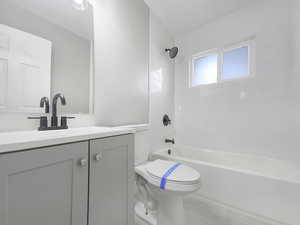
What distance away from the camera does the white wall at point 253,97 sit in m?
1.64

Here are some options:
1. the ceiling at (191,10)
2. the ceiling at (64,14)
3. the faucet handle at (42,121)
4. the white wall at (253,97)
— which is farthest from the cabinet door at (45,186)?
the ceiling at (191,10)

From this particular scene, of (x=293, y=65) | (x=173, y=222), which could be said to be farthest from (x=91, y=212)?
(x=293, y=65)

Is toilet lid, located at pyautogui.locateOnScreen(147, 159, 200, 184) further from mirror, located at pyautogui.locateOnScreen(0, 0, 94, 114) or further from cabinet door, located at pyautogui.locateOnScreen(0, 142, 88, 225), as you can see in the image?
mirror, located at pyautogui.locateOnScreen(0, 0, 94, 114)

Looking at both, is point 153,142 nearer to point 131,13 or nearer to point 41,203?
point 41,203

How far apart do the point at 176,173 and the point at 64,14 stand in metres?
1.56

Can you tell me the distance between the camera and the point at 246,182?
1.32 m

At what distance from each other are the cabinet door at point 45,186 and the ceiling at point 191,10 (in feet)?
7.30

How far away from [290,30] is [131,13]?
Answer: 2.00 meters

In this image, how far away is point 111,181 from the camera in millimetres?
775

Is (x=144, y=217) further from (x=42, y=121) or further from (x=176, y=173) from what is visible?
(x=42, y=121)

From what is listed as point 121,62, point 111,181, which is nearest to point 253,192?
point 111,181

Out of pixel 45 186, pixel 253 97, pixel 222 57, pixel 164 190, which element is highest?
pixel 222 57

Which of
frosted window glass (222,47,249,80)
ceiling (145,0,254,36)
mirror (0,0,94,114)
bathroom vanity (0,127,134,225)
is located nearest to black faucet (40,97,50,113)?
mirror (0,0,94,114)

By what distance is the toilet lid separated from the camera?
1.01 meters
